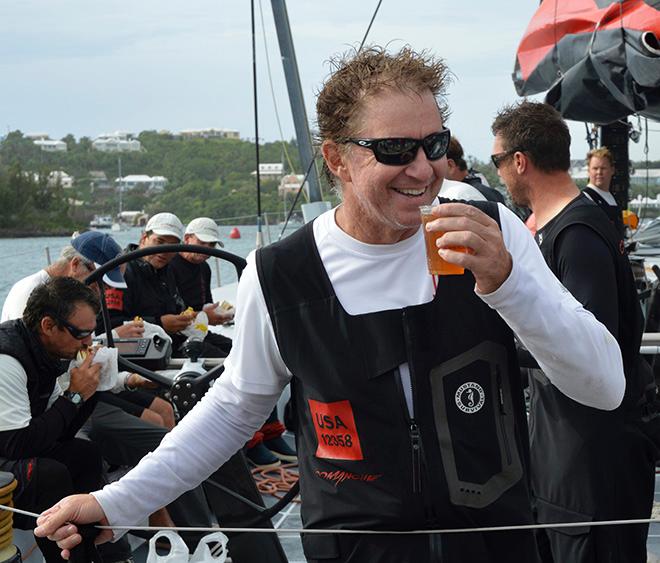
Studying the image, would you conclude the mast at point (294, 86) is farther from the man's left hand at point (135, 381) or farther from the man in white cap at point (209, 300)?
the man's left hand at point (135, 381)

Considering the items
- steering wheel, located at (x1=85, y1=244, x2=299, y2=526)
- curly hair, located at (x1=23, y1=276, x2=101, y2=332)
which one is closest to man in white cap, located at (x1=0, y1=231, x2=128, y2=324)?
curly hair, located at (x1=23, y1=276, x2=101, y2=332)

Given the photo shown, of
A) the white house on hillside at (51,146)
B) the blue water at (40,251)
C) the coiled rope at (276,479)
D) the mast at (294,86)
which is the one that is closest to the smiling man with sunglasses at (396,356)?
the coiled rope at (276,479)

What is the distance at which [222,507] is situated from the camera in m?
2.90

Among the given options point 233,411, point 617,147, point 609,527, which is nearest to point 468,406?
point 233,411

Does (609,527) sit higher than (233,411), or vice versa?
(233,411)

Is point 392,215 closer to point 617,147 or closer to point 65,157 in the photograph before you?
point 617,147

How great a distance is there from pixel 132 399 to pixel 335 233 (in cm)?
306

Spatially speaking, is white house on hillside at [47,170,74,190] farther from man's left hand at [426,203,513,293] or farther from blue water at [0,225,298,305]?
man's left hand at [426,203,513,293]

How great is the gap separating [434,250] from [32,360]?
247 cm

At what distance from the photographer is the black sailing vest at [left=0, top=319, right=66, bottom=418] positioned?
353 centimetres

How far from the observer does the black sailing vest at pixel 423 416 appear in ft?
5.63

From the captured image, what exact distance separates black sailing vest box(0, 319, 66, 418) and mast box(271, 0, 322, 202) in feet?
14.8

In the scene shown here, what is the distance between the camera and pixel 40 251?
22.3m

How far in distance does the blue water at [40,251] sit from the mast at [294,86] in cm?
276
